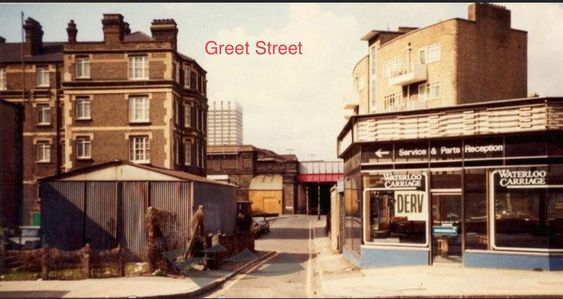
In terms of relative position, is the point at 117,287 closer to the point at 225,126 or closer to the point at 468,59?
the point at 468,59

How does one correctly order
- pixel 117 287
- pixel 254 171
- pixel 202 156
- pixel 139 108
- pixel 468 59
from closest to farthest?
1. pixel 117 287
2. pixel 468 59
3. pixel 139 108
4. pixel 202 156
5. pixel 254 171

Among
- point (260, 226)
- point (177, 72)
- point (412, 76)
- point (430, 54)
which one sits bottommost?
point (260, 226)

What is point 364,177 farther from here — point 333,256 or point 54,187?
point 54,187

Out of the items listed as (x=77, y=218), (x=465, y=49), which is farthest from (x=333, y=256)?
(x=465, y=49)

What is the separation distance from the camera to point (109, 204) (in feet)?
62.0

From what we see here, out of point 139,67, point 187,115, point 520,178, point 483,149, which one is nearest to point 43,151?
point 139,67

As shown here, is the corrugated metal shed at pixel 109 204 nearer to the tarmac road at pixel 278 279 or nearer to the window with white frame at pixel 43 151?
the tarmac road at pixel 278 279

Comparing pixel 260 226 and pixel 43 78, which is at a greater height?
pixel 43 78

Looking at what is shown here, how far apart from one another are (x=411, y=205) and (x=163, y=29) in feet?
92.6

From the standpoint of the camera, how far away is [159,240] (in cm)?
1669

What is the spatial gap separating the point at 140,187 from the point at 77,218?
100 inches

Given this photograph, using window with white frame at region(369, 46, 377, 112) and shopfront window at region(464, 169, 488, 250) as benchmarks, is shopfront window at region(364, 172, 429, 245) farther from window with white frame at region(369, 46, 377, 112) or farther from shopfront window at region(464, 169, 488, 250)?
window with white frame at region(369, 46, 377, 112)

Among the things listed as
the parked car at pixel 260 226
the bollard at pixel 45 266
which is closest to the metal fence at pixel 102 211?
the bollard at pixel 45 266

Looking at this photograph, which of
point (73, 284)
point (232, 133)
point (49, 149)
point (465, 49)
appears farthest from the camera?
point (232, 133)
